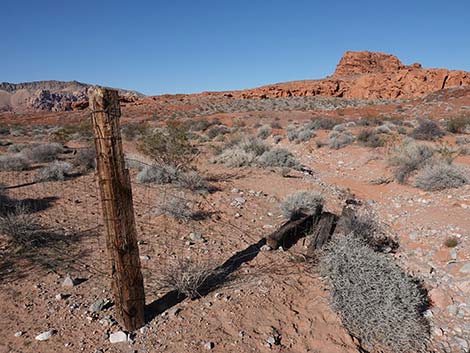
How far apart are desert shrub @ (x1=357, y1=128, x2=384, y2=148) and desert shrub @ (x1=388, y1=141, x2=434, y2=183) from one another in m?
2.24

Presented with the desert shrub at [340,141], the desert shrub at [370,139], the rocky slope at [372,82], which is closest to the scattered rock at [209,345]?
the desert shrub at [370,139]

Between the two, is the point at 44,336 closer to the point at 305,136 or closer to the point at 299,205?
the point at 299,205

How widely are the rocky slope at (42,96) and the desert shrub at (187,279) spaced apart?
65.5 meters

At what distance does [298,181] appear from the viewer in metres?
9.47

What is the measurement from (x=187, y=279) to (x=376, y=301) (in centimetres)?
215

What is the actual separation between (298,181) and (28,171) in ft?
26.5

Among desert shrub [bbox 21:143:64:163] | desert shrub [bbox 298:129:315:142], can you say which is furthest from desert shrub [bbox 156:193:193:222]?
desert shrub [bbox 298:129:315:142]

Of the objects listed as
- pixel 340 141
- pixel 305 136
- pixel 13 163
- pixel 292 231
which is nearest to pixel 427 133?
pixel 340 141

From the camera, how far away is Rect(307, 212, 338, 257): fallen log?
516 centimetres

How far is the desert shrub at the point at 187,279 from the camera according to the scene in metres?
3.88

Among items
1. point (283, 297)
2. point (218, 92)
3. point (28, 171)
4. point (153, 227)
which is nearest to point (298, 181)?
point (153, 227)

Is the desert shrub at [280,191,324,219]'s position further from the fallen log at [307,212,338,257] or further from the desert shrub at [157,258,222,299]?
the desert shrub at [157,258,222,299]

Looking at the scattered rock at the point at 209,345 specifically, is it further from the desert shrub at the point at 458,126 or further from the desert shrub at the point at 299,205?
the desert shrub at the point at 458,126

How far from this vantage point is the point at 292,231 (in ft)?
19.1
